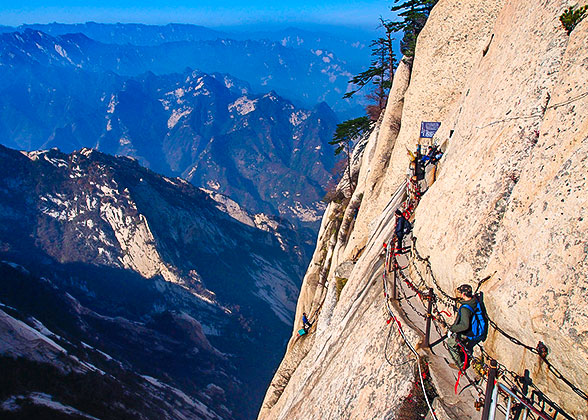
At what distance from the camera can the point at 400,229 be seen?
17625mm

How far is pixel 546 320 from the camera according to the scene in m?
8.98

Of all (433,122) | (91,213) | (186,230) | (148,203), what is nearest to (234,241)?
(186,230)

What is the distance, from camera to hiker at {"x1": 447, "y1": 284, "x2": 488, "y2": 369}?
1066cm

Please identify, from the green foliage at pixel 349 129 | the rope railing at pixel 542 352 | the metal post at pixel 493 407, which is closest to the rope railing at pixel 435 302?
the rope railing at pixel 542 352

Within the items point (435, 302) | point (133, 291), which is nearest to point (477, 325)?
point (435, 302)

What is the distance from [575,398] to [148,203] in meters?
149

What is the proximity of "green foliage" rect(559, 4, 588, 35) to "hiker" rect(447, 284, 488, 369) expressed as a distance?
9.44m

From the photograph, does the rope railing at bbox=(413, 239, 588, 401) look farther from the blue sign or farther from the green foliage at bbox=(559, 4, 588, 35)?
the blue sign

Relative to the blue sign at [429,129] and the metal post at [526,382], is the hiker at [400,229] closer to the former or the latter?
the metal post at [526,382]

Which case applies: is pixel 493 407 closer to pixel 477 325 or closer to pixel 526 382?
pixel 526 382

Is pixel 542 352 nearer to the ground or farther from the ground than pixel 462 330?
farther from the ground

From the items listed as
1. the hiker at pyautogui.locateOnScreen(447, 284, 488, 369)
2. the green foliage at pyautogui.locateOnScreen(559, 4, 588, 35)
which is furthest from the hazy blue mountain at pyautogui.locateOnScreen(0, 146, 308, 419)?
the green foliage at pyautogui.locateOnScreen(559, 4, 588, 35)

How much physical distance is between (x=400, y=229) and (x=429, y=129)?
1111 cm

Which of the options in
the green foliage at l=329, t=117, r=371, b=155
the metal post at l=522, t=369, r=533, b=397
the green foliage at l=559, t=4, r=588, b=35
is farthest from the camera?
the green foliage at l=329, t=117, r=371, b=155
